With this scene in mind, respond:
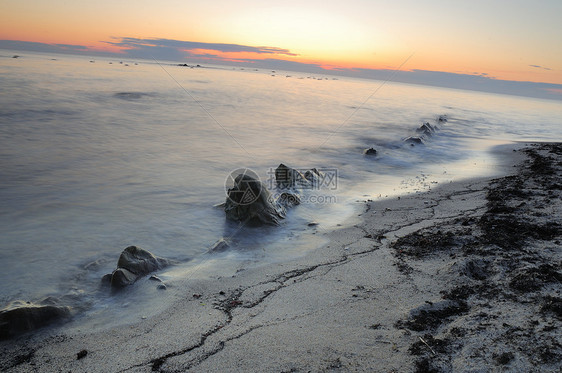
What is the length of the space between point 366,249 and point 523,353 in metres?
2.40

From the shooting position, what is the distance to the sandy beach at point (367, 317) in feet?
8.27

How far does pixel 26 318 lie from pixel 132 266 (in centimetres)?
114

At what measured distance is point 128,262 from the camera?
13.5 ft

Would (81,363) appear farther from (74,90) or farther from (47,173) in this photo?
(74,90)

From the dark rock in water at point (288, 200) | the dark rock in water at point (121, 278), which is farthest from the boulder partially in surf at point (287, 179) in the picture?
the dark rock in water at point (121, 278)

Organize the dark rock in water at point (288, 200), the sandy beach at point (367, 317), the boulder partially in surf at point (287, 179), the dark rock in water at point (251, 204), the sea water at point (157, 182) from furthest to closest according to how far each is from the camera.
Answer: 1. the boulder partially in surf at point (287, 179)
2. the dark rock in water at point (288, 200)
3. the dark rock in water at point (251, 204)
4. the sea water at point (157, 182)
5. the sandy beach at point (367, 317)

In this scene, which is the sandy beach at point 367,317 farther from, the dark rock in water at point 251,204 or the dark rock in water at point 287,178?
the dark rock in water at point 287,178

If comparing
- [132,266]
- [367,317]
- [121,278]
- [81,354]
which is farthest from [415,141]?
[81,354]

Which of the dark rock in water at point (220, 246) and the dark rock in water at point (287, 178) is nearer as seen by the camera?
the dark rock in water at point (220, 246)

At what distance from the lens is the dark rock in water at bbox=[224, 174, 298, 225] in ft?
19.0

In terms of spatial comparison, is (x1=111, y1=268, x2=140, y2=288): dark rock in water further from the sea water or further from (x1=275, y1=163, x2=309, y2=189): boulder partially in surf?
(x1=275, y1=163, x2=309, y2=189): boulder partially in surf

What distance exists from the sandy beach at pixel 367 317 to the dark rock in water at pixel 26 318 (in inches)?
3.8

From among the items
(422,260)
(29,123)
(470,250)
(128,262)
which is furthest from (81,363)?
(29,123)

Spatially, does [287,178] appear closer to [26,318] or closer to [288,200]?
[288,200]
